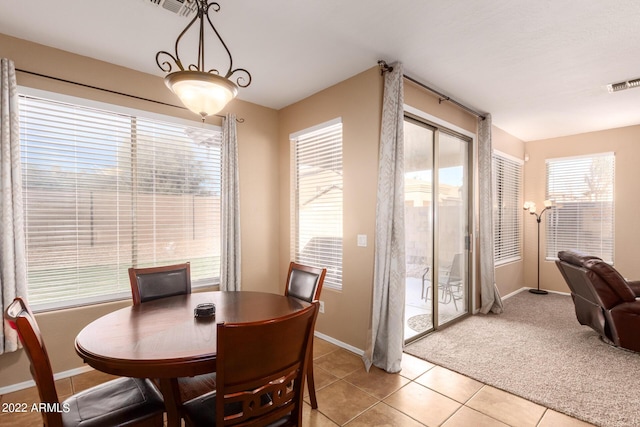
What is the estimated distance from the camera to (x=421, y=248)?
3508 mm

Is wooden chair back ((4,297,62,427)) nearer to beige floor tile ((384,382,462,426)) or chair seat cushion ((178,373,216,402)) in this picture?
chair seat cushion ((178,373,216,402))

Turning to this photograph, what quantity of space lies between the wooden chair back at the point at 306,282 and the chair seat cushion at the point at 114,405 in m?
1.10

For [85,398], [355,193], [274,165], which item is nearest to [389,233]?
[355,193]

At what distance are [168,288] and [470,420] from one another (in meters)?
2.42

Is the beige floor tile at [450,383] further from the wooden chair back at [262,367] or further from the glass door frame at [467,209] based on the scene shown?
the wooden chair back at [262,367]

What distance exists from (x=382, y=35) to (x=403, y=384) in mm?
2869

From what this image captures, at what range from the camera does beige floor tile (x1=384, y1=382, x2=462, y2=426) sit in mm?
2100

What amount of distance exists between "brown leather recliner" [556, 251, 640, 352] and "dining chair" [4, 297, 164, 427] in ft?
13.1

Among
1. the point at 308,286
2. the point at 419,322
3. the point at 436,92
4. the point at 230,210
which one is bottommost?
the point at 419,322

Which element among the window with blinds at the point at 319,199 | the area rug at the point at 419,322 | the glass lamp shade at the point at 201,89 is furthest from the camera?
the area rug at the point at 419,322

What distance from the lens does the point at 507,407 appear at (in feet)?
7.20

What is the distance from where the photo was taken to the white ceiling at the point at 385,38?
213 cm

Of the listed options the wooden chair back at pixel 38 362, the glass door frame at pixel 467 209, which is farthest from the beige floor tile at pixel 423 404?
the wooden chair back at pixel 38 362

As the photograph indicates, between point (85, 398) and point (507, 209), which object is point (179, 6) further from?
point (507, 209)
